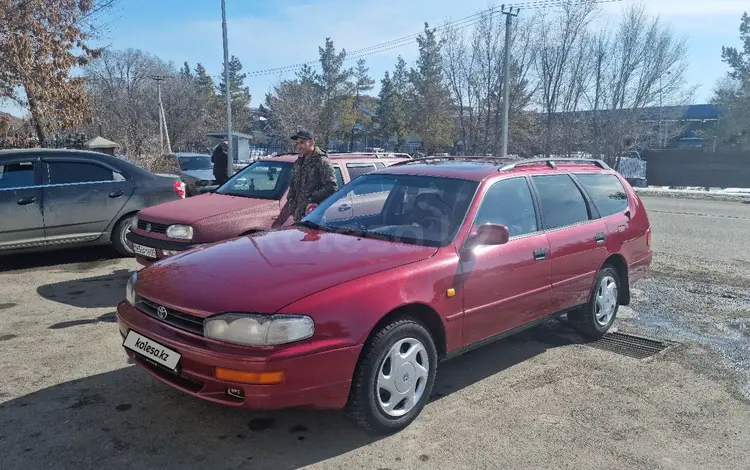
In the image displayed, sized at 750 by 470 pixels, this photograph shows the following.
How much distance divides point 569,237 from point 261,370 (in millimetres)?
2888

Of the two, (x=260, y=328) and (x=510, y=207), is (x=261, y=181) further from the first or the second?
(x=260, y=328)

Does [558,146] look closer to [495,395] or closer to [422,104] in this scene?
[422,104]

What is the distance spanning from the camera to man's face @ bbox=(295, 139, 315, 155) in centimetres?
596

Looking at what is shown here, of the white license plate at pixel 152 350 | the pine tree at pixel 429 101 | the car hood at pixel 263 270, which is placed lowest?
the white license plate at pixel 152 350

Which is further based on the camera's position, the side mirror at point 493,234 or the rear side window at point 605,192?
the rear side window at point 605,192

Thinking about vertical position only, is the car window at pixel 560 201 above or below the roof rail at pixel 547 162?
below

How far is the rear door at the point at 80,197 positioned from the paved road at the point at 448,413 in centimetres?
209

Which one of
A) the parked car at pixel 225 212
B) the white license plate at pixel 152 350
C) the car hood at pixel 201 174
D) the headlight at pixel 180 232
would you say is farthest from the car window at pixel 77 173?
the car hood at pixel 201 174

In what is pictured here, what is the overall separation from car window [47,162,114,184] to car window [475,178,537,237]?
620 cm

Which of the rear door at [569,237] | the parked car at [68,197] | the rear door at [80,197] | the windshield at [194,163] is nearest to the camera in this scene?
the rear door at [569,237]

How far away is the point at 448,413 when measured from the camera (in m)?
3.67

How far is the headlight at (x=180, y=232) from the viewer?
241 inches

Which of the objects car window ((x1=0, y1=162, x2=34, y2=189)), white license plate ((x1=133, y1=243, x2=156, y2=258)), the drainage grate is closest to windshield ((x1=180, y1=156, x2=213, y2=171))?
car window ((x1=0, y1=162, x2=34, y2=189))

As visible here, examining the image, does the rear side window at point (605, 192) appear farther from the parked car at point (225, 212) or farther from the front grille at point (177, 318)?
the front grille at point (177, 318)
